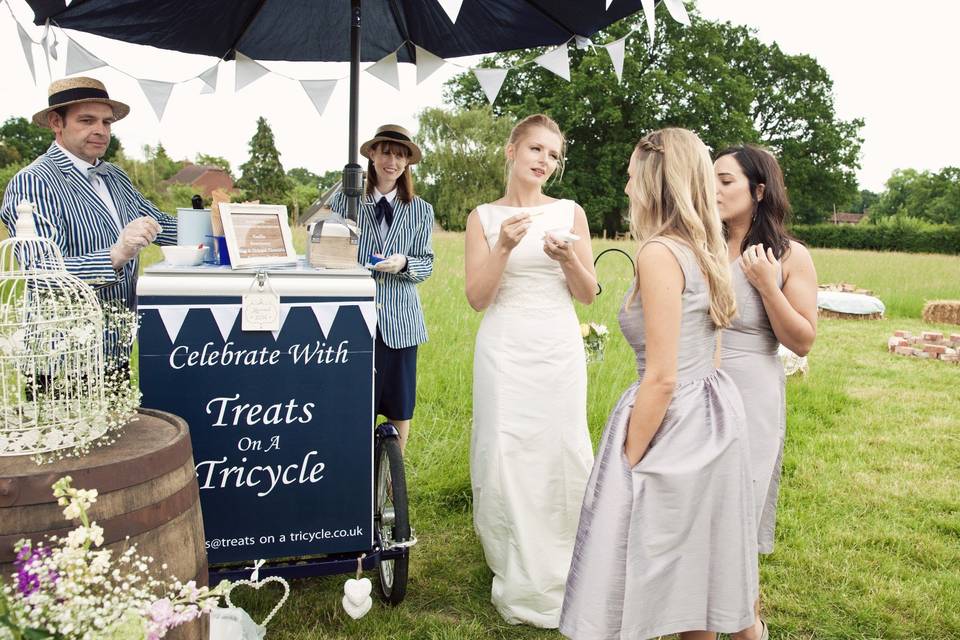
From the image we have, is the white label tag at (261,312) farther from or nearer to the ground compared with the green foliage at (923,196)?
nearer to the ground

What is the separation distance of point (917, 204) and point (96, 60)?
68.5 metres

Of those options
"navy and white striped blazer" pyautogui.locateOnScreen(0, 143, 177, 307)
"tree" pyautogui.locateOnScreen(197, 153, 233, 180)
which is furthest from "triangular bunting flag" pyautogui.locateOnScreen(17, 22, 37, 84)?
"tree" pyautogui.locateOnScreen(197, 153, 233, 180)

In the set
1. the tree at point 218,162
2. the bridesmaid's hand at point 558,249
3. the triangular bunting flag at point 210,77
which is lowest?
the bridesmaid's hand at point 558,249

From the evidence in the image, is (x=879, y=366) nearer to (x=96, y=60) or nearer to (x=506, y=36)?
(x=506, y=36)

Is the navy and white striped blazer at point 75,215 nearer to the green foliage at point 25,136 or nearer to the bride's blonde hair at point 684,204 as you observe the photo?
the bride's blonde hair at point 684,204

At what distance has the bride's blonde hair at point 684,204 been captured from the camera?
187cm

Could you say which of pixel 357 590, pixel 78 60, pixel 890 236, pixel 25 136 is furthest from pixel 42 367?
pixel 25 136

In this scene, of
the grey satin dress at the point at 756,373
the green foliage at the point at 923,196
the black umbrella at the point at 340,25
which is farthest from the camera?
the green foliage at the point at 923,196

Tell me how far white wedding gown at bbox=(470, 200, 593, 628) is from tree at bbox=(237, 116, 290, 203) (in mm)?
28281

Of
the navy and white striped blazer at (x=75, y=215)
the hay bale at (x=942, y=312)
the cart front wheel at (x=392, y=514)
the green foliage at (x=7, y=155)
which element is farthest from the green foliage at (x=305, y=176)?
the cart front wheel at (x=392, y=514)

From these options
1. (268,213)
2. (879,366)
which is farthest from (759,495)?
(879,366)

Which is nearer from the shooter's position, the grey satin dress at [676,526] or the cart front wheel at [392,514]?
the grey satin dress at [676,526]

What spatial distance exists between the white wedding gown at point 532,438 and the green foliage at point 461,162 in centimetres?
2611

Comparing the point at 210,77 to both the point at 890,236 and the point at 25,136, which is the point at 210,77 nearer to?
the point at 890,236
